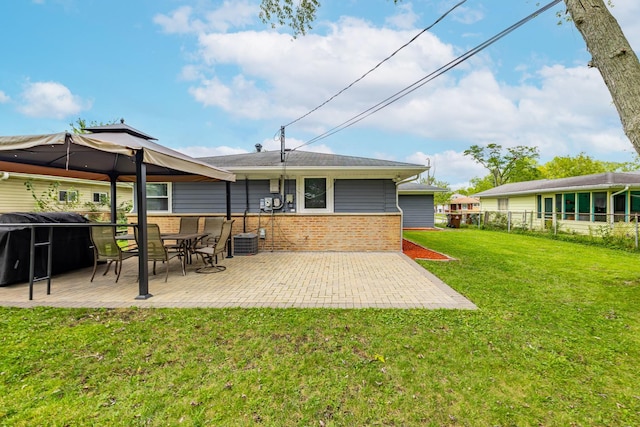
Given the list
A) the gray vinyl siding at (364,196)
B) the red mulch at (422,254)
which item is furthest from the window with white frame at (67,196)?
the red mulch at (422,254)

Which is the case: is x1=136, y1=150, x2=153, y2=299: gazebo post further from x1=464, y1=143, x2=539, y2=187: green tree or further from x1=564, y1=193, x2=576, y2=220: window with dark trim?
x1=464, y1=143, x2=539, y2=187: green tree

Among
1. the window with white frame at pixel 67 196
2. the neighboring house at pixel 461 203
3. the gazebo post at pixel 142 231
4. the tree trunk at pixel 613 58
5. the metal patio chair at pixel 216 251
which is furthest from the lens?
the neighboring house at pixel 461 203

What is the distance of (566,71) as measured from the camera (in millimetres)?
9219

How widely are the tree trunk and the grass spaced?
2280 mm

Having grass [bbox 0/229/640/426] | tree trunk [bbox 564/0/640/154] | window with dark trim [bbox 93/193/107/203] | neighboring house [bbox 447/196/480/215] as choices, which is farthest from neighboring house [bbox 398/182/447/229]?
window with dark trim [bbox 93/193/107/203]

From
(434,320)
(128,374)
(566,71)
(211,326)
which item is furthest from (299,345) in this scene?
(566,71)

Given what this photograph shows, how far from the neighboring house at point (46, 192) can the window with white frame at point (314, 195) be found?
10718 mm

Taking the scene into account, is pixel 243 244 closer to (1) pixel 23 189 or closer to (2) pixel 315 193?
(2) pixel 315 193

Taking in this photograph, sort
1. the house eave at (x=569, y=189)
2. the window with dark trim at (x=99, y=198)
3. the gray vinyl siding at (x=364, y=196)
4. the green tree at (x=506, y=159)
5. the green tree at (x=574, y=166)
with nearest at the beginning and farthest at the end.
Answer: the gray vinyl siding at (x=364, y=196), the house eave at (x=569, y=189), the window with dark trim at (x=99, y=198), the green tree at (x=574, y=166), the green tree at (x=506, y=159)

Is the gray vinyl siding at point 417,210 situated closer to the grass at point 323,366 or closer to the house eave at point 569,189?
the house eave at point 569,189

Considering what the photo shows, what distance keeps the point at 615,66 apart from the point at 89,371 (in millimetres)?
5976

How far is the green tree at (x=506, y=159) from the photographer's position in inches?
1385

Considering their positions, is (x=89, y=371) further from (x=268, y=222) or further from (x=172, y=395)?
(x=268, y=222)

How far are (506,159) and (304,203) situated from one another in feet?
121
